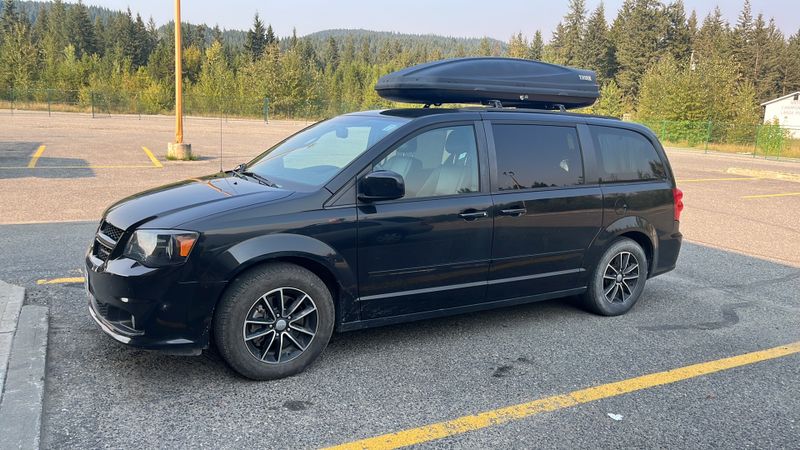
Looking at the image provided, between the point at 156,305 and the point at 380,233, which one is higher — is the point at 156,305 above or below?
below

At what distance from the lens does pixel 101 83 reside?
6962cm

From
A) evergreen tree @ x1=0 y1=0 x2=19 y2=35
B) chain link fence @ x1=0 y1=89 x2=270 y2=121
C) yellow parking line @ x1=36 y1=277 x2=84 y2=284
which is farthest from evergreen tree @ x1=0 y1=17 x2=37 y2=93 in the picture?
yellow parking line @ x1=36 y1=277 x2=84 y2=284

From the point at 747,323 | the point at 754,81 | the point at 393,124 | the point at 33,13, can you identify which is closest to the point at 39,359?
the point at 393,124

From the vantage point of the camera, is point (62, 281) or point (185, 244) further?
point (62, 281)

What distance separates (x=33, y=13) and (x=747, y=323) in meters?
235

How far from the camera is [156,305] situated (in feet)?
11.4

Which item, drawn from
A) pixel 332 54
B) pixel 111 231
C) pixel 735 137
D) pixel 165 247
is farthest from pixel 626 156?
pixel 332 54

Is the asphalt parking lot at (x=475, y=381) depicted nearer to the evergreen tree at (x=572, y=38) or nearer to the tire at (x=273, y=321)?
the tire at (x=273, y=321)

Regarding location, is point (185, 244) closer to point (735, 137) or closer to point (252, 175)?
point (252, 175)

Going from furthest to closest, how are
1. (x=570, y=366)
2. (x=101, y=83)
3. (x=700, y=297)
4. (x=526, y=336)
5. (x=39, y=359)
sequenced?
(x=101, y=83) → (x=700, y=297) → (x=526, y=336) → (x=570, y=366) → (x=39, y=359)

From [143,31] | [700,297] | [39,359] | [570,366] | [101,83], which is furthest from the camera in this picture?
[143,31]

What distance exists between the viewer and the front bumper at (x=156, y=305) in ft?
11.4

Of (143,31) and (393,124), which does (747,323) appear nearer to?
(393,124)

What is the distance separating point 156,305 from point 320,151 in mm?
1716
